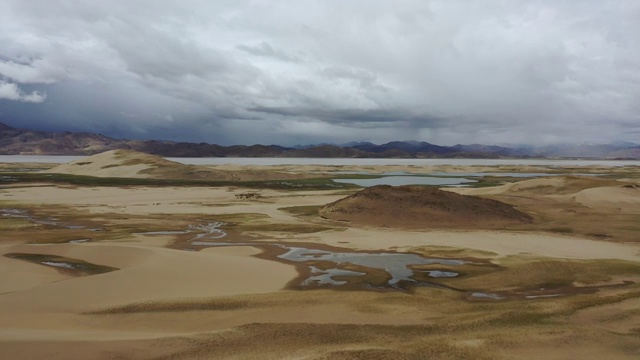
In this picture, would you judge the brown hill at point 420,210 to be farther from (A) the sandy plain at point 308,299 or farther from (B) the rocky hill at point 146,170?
(B) the rocky hill at point 146,170

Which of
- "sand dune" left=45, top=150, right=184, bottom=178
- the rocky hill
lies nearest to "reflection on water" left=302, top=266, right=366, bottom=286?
the rocky hill

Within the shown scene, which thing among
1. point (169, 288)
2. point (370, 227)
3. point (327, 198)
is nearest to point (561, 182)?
point (327, 198)

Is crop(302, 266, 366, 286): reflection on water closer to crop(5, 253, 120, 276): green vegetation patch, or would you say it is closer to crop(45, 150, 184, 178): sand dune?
crop(5, 253, 120, 276): green vegetation patch

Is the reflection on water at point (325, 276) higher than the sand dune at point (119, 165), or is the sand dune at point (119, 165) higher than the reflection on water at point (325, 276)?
A: the sand dune at point (119, 165)

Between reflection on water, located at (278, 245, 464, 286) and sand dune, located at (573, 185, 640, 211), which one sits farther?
sand dune, located at (573, 185, 640, 211)

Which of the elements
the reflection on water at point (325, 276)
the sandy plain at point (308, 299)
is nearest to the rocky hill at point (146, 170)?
the sandy plain at point (308, 299)

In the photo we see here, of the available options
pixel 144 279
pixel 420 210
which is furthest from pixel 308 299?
pixel 420 210

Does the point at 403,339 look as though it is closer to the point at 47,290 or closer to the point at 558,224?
the point at 47,290
